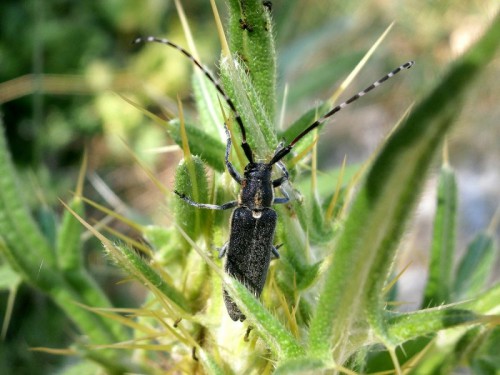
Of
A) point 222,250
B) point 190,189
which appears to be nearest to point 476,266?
point 222,250

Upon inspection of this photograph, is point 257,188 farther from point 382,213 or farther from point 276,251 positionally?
point 382,213

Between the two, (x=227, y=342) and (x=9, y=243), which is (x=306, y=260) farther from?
(x=9, y=243)

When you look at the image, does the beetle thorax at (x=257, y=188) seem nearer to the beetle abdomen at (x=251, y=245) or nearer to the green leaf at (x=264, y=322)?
the beetle abdomen at (x=251, y=245)

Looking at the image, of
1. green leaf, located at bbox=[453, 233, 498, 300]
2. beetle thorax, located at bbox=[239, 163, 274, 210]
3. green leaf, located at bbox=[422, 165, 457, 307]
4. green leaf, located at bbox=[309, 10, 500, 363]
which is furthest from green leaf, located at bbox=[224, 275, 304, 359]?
green leaf, located at bbox=[453, 233, 498, 300]

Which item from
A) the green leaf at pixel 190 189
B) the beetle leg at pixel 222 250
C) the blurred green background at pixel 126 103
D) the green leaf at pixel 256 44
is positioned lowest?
the beetle leg at pixel 222 250

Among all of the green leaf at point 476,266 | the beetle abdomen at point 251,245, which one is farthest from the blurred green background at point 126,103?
the beetle abdomen at point 251,245

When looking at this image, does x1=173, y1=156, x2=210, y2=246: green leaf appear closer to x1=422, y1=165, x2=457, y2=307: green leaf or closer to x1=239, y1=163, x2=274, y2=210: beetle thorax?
x1=239, y1=163, x2=274, y2=210: beetle thorax
